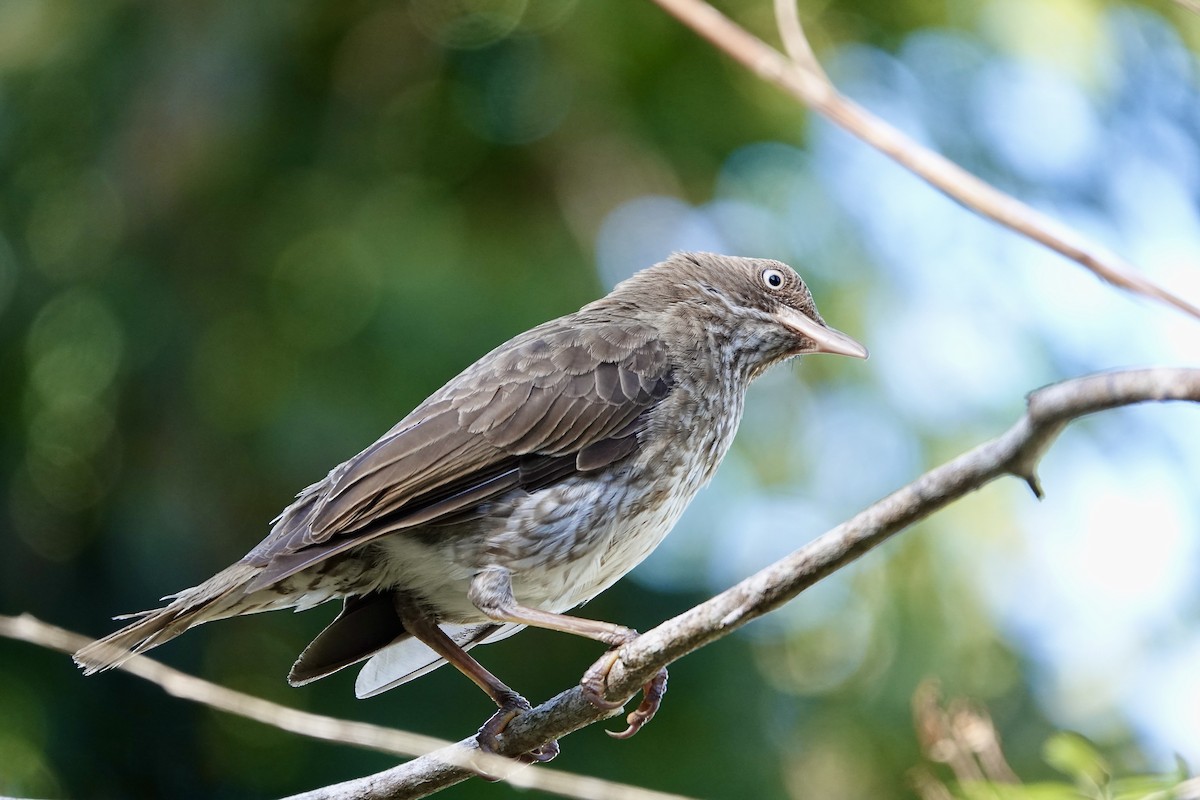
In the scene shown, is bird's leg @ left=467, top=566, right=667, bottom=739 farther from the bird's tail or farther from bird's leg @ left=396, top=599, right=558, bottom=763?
the bird's tail

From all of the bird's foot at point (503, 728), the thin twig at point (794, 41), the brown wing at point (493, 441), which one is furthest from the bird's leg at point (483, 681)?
the thin twig at point (794, 41)

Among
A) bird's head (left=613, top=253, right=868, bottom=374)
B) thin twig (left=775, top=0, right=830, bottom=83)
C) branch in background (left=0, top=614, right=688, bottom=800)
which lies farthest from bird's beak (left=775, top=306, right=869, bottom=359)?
thin twig (left=775, top=0, right=830, bottom=83)

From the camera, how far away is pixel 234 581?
11.8ft

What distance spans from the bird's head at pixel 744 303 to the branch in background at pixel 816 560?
153cm

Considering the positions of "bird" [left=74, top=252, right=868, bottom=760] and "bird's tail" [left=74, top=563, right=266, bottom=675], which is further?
"bird" [left=74, top=252, right=868, bottom=760]

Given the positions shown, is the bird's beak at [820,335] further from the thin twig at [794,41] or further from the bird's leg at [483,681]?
the thin twig at [794,41]

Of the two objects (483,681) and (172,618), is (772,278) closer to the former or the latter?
(483,681)

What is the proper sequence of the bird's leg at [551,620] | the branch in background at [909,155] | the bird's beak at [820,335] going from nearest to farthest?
1. the branch in background at [909,155]
2. the bird's leg at [551,620]
3. the bird's beak at [820,335]

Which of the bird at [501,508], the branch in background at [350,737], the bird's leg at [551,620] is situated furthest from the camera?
the bird at [501,508]

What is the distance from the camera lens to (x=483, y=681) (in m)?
3.98

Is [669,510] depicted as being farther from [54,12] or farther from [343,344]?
[54,12]

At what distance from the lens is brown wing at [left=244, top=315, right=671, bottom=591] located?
377 cm

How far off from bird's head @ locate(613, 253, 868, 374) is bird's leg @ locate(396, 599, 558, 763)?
1.25 m

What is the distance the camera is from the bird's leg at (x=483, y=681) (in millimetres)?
3672
